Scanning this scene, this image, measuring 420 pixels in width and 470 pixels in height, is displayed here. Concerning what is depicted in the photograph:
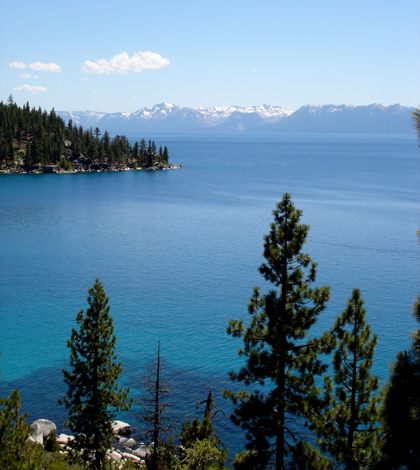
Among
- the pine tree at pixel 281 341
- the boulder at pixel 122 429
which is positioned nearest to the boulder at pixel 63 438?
the boulder at pixel 122 429

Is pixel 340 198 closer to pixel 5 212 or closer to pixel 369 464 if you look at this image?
pixel 5 212

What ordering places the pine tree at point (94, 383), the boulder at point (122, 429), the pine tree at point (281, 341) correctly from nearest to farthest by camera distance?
the pine tree at point (281, 341), the pine tree at point (94, 383), the boulder at point (122, 429)

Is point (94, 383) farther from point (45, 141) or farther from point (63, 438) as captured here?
point (45, 141)

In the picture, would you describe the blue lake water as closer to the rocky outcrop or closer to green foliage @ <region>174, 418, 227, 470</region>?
green foliage @ <region>174, 418, 227, 470</region>

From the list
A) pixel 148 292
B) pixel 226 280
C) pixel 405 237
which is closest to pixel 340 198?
pixel 405 237

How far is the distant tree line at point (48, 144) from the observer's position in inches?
5842

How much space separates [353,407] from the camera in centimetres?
1758

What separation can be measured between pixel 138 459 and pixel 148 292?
2303 centimetres

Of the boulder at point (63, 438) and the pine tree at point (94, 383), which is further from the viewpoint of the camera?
the boulder at point (63, 438)

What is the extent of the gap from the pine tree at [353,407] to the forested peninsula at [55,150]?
144 m

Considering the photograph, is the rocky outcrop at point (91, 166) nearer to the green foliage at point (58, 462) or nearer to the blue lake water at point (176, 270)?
the blue lake water at point (176, 270)

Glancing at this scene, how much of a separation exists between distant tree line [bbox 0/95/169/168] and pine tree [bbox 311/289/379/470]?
146 m

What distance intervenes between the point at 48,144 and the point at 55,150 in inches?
117

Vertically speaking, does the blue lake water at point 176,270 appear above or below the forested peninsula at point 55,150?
below
